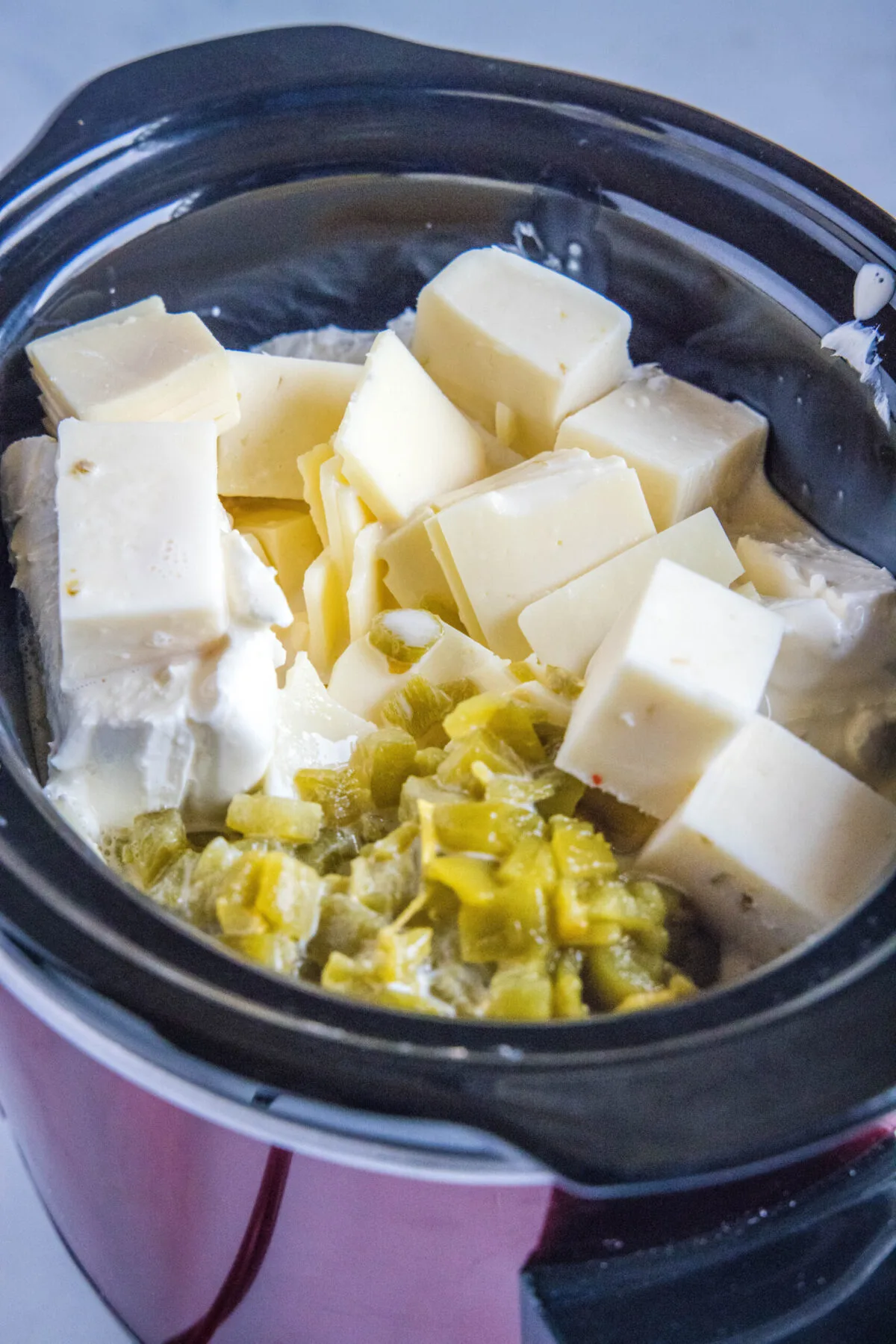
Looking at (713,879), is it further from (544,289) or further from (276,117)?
(276,117)

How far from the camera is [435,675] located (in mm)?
977

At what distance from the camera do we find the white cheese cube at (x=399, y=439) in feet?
3.43

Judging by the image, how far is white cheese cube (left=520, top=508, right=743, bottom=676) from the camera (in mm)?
977

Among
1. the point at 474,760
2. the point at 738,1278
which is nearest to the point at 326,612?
the point at 474,760

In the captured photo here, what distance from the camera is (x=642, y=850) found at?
839 mm

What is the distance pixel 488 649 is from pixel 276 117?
1.82 ft

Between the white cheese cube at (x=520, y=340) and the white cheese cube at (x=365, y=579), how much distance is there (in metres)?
0.19

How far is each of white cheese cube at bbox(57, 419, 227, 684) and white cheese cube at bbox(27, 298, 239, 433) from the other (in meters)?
0.11

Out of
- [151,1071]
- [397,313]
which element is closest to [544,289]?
[397,313]

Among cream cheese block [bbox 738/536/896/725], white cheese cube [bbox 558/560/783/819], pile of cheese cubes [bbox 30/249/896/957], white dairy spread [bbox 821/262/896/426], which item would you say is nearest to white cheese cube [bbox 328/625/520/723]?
pile of cheese cubes [bbox 30/249/896/957]

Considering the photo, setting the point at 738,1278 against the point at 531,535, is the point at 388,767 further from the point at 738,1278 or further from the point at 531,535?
the point at 738,1278

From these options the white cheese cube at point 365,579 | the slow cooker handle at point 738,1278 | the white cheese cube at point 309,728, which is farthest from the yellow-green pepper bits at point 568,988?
the white cheese cube at point 365,579

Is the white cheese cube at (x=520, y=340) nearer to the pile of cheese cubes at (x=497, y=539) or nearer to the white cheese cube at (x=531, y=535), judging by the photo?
the pile of cheese cubes at (x=497, y=539)

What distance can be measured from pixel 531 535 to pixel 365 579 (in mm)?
146
